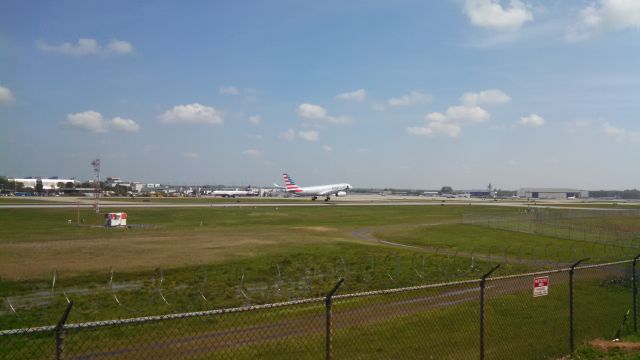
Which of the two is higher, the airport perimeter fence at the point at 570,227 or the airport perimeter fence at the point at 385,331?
the airport perimeter fence at the point at 570,227

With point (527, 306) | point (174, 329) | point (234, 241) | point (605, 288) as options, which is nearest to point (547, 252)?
point (605, 288)

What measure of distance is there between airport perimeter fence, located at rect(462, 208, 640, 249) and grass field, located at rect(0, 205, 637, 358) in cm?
198

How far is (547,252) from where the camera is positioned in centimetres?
3541

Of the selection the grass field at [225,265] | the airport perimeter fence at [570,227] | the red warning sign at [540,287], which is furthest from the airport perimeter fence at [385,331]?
the airport perimeter fence at [570,227]

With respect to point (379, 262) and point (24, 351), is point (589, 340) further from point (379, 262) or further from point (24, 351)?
point (379, 262)

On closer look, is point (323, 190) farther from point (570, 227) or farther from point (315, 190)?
point (570, 227)

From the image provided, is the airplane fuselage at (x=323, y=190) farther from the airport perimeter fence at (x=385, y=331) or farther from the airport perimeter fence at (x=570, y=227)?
the airport perimeter fence at (x=385, y=331)

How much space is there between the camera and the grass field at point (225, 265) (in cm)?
1819

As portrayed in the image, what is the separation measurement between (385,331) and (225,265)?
15515mm

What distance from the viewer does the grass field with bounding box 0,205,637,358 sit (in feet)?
59.7

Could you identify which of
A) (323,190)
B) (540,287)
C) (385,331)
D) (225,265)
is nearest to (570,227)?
(225,265)

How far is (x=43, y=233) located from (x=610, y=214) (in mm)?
68373

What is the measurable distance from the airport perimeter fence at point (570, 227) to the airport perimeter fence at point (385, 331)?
2673 cm

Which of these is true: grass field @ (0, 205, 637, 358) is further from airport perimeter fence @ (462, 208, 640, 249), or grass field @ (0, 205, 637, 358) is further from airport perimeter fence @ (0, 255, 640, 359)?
airport perimeter fence @ (462, 208, 640, 249)
